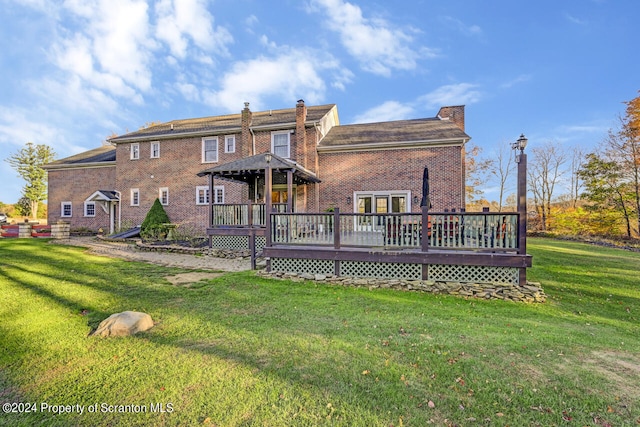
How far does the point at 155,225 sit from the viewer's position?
14.5 meters

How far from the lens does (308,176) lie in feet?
42.1

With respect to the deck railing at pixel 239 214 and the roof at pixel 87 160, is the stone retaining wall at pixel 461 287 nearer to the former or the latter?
the deck railing at pixel 239 214

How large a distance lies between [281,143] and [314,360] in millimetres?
13456

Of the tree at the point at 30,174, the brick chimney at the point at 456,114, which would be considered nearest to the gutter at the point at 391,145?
the brick chimney at the point at 456,114

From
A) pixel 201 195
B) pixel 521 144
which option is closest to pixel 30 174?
pixel 201 195

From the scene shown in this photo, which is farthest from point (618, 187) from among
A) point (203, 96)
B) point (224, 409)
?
point (203, 96)

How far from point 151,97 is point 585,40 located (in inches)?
1317

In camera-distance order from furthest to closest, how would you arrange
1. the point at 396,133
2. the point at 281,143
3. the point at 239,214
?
the point at 281,143, the point at 396,133, the point at 239,214

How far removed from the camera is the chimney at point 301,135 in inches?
582

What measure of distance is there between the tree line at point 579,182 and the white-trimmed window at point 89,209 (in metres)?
32.6

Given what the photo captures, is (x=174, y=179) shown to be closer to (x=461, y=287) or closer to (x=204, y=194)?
(x=204, y=194)

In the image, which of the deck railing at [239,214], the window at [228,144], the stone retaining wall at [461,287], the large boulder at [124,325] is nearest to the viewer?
the large boulder at [124,325]

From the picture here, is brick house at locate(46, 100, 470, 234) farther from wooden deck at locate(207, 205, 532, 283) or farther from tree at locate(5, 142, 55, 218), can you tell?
tree at locate(5, 142, 55, 218)

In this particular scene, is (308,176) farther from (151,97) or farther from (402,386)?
(151,97)
